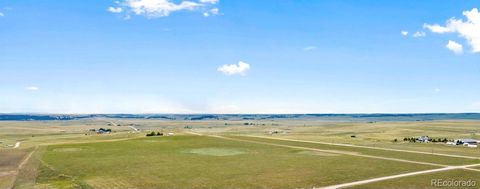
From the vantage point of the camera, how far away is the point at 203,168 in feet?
222

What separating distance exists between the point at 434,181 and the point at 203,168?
32607 mm

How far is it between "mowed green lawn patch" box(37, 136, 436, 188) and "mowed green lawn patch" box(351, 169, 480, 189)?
414cm

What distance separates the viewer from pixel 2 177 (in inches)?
2276

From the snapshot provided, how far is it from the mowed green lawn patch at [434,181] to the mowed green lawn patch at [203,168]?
13.6ft

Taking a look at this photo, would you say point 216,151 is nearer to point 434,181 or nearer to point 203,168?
point 203,168

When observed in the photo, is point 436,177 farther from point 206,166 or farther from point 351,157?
point 206,166

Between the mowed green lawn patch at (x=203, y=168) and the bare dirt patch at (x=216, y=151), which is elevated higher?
the bare dirt patch at (x=216, y=151)

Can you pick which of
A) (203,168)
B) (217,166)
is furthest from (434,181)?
(203,168)

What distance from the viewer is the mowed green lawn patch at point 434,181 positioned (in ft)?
168

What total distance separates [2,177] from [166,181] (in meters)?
21.9

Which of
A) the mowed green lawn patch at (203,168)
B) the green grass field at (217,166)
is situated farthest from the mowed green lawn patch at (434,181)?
the mowed green lawn patch at (203,168)

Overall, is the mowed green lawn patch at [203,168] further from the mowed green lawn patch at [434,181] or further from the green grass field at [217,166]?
the mowed green lawn patch at [434,181]

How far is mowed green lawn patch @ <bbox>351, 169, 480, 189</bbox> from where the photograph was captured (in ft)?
168

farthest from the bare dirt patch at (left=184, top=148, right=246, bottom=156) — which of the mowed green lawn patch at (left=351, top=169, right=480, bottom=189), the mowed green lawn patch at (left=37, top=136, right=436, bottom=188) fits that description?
the mowed green lawn patch at (left=351, top=169, right=480, bottom=189)
